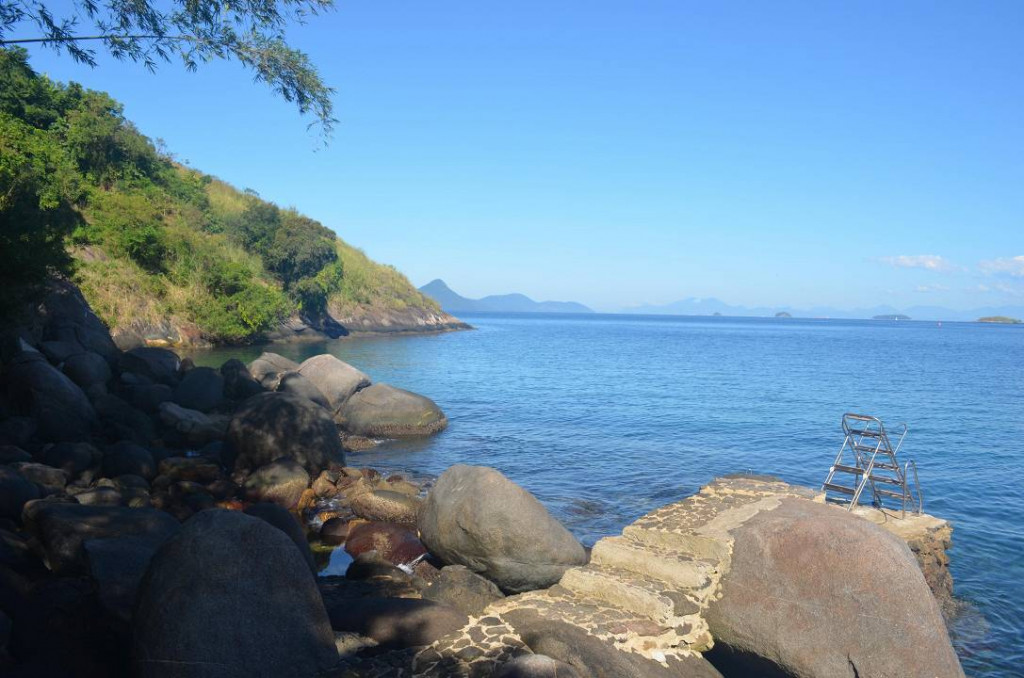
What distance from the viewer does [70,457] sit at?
1295 cm

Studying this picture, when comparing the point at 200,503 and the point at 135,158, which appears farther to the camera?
the point at 135,158

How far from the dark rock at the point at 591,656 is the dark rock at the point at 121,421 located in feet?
40.3

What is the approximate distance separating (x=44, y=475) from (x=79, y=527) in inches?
175

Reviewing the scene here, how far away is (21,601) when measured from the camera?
21.2 ft

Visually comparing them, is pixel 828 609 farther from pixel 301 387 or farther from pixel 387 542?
pixel 301 387

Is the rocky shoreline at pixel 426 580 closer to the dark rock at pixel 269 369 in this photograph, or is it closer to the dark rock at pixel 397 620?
the dark rock at pixel 397 620

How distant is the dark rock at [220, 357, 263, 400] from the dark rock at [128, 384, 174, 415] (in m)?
2.81

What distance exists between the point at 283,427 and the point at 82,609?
9.09 meters

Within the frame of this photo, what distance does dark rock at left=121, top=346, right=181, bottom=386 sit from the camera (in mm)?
22172

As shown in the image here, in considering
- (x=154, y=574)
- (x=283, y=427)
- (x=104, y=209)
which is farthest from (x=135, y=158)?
(x=154, y=574)

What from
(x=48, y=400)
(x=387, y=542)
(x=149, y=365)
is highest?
(x=149, y=365)

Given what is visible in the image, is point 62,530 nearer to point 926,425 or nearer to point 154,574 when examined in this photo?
point 154,574

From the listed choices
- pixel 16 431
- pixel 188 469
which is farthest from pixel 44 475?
pixel 188 469

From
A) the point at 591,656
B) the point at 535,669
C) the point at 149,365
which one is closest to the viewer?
the point at 535,669
